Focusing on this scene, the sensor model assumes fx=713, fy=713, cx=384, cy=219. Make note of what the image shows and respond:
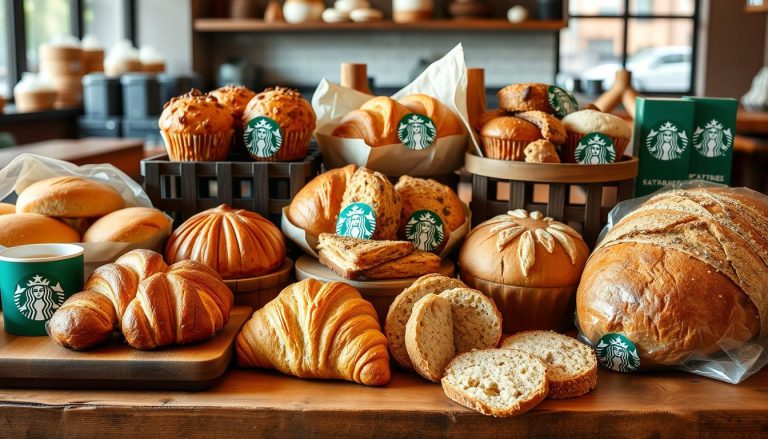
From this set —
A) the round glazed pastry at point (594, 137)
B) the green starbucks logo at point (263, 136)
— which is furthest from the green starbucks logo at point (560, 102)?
the green starbucks logo at point (263, 136)

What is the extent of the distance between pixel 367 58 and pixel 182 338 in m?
5.65

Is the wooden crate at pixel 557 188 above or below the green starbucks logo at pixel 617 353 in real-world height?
→ above

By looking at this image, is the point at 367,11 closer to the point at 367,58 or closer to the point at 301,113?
the point at 367,58

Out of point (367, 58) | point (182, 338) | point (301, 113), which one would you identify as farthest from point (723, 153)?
point (367, 58)

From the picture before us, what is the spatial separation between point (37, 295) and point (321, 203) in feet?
1.62

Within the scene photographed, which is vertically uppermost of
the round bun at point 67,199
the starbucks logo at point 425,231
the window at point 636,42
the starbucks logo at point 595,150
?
the window at point 636,42

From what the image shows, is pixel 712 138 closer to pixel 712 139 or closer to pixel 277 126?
pixel 712 139

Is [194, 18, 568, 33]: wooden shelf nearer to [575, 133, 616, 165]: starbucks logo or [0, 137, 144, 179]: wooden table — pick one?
[0, 137, 144, 179]: wooden table

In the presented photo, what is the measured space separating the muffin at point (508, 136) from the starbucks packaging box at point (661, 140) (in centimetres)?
23

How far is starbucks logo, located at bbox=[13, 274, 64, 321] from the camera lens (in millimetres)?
1075

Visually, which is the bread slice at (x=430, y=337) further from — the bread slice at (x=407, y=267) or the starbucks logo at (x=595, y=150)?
the starbucks logo at (x=595, y=150)

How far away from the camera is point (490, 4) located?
616 cm

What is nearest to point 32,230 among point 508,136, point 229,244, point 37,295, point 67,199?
point 67,199

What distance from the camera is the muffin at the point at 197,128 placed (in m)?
1.40
